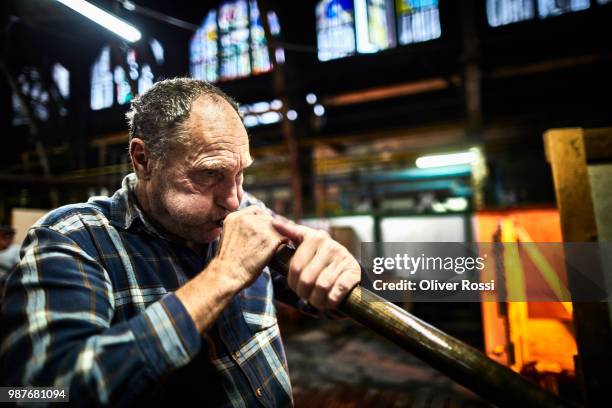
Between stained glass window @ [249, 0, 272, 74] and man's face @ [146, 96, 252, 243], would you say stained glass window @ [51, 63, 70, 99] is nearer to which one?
man's face @ [146, 96, 252, 243]

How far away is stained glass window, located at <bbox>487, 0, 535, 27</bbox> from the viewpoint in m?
7.00

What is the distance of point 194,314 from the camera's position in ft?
2.92

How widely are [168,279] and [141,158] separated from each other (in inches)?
20.5

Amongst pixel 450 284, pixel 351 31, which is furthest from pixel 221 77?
pixel 450 284

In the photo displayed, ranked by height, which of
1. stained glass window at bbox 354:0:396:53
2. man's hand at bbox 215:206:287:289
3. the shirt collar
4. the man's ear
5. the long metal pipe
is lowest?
the long metal pipe

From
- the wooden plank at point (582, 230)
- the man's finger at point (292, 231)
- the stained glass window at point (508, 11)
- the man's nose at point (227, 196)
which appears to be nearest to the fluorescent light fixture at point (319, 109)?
the stained glass window at point (508, 11)

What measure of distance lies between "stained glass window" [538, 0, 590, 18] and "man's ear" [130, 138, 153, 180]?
8.87 m

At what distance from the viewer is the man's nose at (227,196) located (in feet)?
4.25

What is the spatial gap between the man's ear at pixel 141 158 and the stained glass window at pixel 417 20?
26.2ft

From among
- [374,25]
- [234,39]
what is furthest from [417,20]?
[234,39]

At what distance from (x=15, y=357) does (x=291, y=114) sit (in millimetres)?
7380

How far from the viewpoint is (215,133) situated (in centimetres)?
126

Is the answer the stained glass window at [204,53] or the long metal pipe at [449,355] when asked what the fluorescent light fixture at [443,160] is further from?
the long metal pipe at [449,355]

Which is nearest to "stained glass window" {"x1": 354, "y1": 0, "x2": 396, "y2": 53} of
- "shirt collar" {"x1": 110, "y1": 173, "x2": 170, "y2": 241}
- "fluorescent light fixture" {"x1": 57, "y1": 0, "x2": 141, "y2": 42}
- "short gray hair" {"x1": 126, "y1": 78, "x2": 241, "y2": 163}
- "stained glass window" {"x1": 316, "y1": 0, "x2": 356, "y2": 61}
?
"stained glass window" {"x1": 316, "y1": 0, "x2": 356, "y2": 61}
